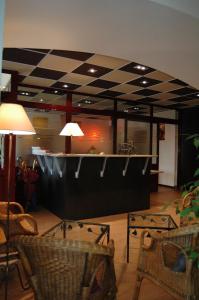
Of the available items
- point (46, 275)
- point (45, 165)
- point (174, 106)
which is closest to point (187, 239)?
point (46, 275)

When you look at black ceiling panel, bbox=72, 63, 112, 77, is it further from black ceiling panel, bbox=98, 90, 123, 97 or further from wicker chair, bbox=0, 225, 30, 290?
wicker chair, bbox=0, 225, 30, 290

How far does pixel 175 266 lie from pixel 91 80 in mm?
4374

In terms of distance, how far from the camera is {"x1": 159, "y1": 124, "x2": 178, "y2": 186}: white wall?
8617mm

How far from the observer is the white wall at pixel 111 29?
7.30 ft

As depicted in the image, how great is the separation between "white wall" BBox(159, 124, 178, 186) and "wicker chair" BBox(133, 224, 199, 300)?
688 cm

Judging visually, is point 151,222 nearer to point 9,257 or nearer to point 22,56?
point 9,257

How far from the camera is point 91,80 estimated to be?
5.41 m

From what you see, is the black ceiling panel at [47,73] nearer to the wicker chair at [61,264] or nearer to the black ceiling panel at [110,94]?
the black ceiling panel at [110,94]

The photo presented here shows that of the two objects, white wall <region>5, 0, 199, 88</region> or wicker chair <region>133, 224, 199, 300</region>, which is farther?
white wall <region>5, 0, 199, 88</region>

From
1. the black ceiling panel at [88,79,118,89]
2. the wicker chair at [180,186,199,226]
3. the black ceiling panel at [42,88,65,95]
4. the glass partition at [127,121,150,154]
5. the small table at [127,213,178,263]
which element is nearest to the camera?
the wicker chair at [180,186,199,226]

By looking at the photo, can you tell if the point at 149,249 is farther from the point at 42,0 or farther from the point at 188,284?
the point at 42,0

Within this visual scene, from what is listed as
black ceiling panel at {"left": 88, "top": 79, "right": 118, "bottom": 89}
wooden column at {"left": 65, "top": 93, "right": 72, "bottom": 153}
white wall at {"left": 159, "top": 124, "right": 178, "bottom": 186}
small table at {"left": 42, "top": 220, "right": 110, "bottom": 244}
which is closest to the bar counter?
wooden column at {"left": 65, "top": 93, "right": 72, "bottom": 153}

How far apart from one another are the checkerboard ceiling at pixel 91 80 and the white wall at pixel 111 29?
111cm

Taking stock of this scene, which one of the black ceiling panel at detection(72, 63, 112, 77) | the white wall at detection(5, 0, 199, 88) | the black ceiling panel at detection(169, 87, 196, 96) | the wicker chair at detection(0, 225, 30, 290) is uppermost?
the black ceiling panel at detection(72, 63, 112, 77)
